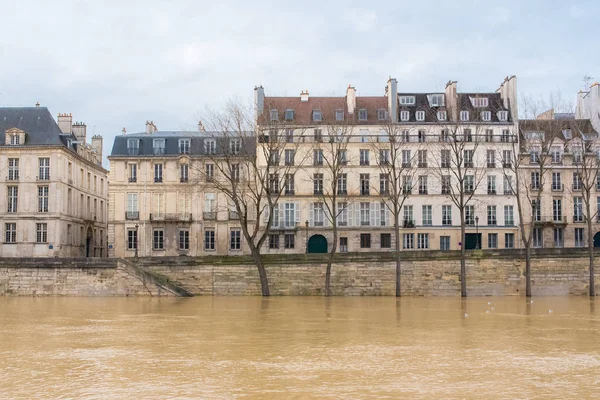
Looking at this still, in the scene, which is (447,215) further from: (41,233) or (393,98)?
(41,233)

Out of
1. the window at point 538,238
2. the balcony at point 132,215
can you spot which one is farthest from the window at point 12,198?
the window at point 538,238

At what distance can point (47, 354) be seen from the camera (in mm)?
15125

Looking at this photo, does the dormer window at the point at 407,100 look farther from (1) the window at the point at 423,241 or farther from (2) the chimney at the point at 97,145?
(2) the chimney at the point at 97,145

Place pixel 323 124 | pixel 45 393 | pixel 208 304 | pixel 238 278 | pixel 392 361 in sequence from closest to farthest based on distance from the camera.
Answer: pixel 45 393 < pixel 392 361 < pixel 208 304 < pixel 238 278 < pixel 323 124

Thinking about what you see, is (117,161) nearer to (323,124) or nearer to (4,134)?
(4,134)

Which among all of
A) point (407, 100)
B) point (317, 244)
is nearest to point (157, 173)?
point (317, 244)

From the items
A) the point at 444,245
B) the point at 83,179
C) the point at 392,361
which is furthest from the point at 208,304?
the point at 83,179

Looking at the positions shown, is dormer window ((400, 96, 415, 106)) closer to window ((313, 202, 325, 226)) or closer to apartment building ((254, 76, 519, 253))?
apartment building ((254, 76, 519, 253))

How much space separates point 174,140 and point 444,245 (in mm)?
20189

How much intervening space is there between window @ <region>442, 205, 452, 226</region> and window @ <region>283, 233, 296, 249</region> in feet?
34.1

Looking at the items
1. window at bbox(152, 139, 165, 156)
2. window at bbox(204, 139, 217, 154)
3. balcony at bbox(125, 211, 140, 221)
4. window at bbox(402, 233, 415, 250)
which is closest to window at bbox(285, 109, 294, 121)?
window at bbox(204, 139, 217, 154)

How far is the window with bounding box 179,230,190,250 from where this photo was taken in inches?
1866

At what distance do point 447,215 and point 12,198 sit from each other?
97.2 feet

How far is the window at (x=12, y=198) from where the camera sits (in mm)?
46031
